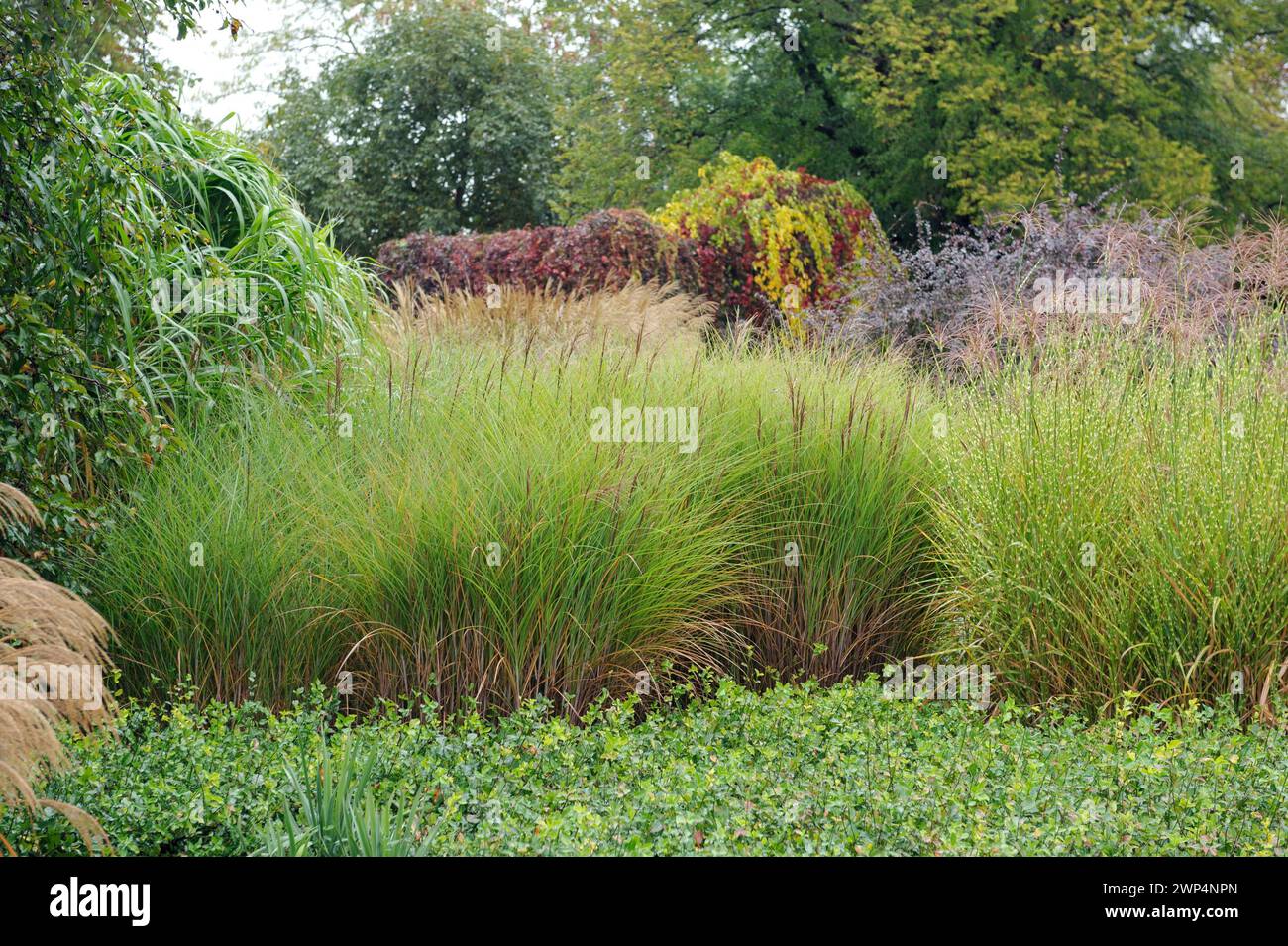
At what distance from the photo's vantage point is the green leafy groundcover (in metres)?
3.01

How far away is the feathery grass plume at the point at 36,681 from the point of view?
2.52 m

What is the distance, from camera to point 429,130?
21.8 metres

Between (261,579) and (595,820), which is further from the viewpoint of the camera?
(261,579)

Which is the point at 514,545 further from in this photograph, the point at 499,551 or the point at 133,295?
the point at 133,295

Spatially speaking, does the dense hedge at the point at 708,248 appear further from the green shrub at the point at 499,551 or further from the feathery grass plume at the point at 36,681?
the feathery grass plume at the point at 36,681

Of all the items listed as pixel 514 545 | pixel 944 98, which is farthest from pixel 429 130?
pixel 514 545

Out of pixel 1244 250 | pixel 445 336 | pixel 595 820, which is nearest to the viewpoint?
pixel 595 820

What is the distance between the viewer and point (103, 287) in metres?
4.56

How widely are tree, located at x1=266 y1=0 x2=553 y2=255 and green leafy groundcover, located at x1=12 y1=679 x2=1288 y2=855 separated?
59.4ft

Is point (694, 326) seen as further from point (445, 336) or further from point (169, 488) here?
point (169, 488)

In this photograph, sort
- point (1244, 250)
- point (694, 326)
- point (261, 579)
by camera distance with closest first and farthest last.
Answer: point (261, 579) < point (1244, 250) < point (694, 326)

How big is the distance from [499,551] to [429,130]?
18945mm
